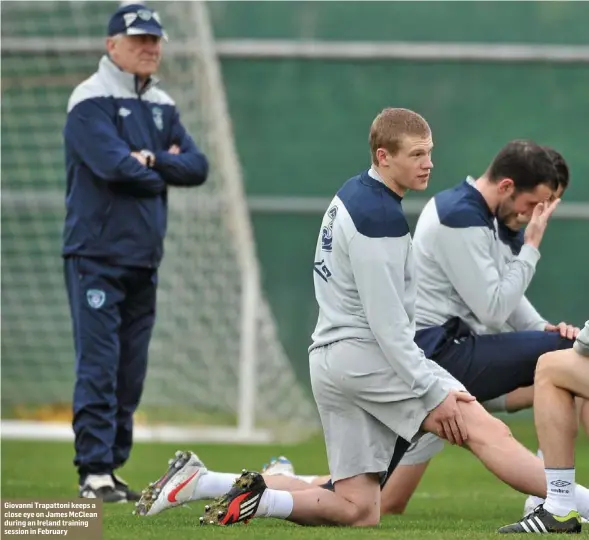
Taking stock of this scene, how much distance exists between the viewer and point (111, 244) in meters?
6.77

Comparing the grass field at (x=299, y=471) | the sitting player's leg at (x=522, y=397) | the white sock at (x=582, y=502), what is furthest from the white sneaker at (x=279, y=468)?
the white sock at (x=582, y=502)

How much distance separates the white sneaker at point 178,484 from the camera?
5.39m

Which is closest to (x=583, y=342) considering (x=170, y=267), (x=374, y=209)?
(x=374, y=209)

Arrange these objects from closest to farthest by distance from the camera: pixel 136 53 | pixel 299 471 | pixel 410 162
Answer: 1. pixel 410 162
2. pixel 136 53
3. pixel 299 471

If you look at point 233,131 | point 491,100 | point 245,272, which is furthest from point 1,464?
point 491,100

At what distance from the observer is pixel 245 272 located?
10.5 metres

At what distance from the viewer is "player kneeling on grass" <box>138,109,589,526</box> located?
504 centimetres

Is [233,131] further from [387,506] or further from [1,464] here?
[387,506]

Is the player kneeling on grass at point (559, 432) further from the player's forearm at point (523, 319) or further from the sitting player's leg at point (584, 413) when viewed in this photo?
the player's forearm at point (523, 319)

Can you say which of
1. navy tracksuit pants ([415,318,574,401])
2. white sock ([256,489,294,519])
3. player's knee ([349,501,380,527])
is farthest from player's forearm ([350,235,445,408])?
navy tracksuit pants ([415,318,574,401])

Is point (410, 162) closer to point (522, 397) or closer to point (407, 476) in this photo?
point (522, 397)

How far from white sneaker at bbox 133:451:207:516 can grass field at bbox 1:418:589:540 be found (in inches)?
2.8

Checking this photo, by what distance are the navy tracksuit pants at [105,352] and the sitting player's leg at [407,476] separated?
4.49 ft

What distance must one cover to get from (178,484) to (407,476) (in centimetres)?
124
